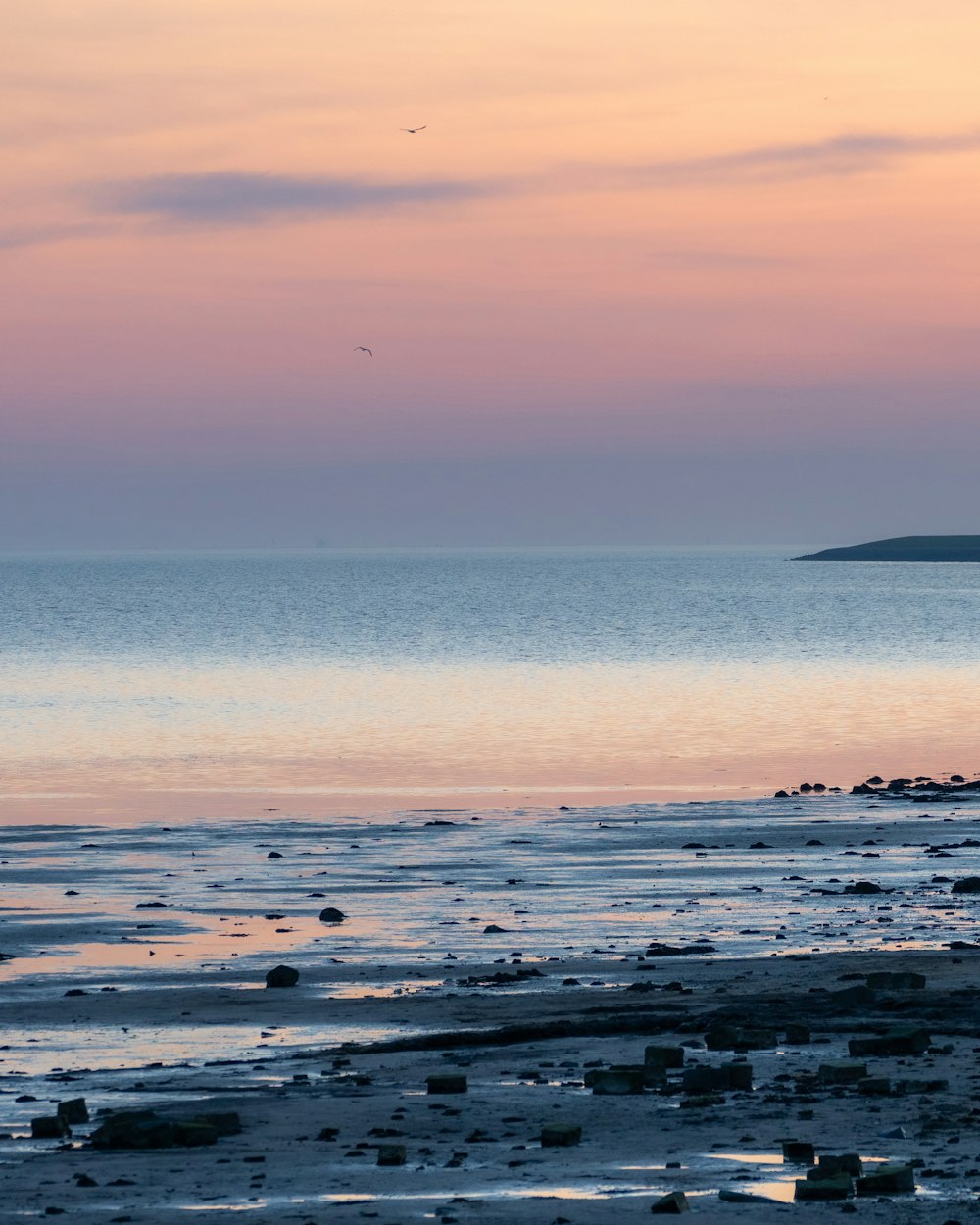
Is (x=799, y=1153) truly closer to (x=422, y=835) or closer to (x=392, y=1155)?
(x=392, y=1155)

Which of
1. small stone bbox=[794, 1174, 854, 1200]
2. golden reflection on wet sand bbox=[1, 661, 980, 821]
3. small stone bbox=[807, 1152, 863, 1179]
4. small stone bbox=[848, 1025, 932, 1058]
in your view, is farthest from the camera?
golden reflection on wet sand bbox=[1, 661, 980, 821]

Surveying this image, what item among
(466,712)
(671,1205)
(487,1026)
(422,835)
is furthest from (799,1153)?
(466,712)

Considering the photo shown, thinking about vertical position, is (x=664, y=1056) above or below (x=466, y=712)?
below

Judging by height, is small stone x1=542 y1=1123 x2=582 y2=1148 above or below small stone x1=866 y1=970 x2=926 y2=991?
below

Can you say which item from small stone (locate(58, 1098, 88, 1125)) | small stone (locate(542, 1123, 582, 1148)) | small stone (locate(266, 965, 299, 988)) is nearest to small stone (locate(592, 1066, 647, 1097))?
small stone (locate(542, 1123, 582, 1148))

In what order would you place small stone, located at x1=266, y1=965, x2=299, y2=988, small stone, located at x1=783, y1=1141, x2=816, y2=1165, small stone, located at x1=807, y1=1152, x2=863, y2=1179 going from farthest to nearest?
small stone, located at x1=266, y1=965, x2=299, y2=988 < small stone, located at x1=783, y1=1141, x2=816, y2=1165 < small stone, located at x1=807, y1=1152, x2=863, y2=1179

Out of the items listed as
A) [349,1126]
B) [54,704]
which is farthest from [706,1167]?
[54,704]

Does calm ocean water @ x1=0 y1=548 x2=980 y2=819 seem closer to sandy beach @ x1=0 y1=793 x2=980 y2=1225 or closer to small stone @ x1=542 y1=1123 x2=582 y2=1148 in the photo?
sandy beach @ x1=0 y1=793 x2=980 y2=1225

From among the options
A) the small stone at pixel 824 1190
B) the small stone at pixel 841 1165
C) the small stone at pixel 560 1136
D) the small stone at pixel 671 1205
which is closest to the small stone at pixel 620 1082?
the small stone at pixel 560 1136

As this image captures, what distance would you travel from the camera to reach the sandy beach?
42.3 feet

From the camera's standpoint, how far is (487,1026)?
18.2 m

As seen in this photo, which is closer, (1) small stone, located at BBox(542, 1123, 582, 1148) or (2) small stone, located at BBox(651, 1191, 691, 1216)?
(2) small stone, located at BBox(651, 1191, 691, 1216)

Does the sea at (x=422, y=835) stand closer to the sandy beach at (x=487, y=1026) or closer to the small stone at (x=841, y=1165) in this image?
the sandy beach at (x=487, y=1026)

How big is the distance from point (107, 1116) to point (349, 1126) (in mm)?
1772
